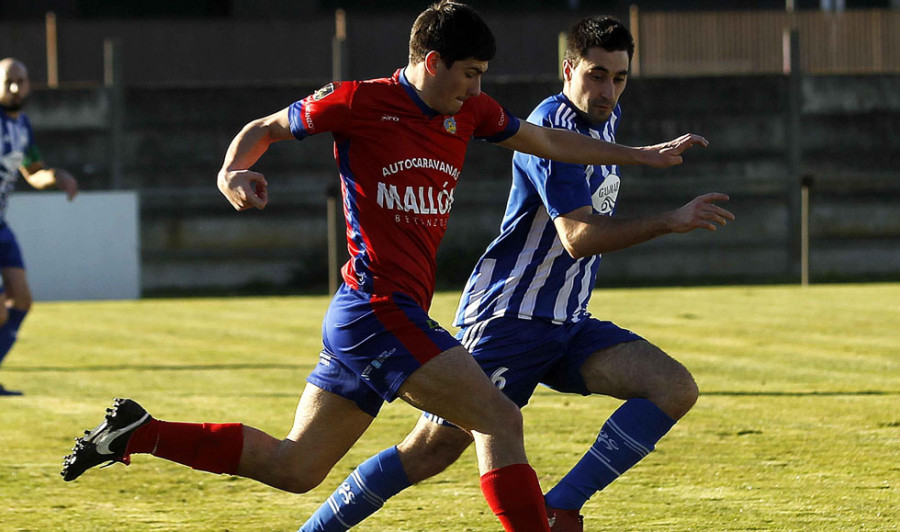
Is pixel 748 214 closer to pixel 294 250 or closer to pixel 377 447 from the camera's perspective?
pixel 294 250

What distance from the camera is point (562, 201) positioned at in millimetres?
4887

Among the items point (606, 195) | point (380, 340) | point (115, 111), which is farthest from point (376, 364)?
point (115, 111)

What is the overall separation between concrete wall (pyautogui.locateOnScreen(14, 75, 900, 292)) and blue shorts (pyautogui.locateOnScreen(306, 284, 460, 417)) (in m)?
15.2

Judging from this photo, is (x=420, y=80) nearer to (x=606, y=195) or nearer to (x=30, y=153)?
(x=606, y=195)

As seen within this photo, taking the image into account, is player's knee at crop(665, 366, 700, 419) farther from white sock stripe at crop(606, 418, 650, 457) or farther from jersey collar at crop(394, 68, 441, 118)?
jersey collar at crop(394, 68, 441, 118)

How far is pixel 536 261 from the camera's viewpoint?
16.9 ft

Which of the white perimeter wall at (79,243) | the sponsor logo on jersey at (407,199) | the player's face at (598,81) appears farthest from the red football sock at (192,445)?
the white perimeter wall at (79,243)

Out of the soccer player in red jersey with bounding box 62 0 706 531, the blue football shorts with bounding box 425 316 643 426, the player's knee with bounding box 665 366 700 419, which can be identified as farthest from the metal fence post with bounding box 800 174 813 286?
the soccer player in red jersey with bounding box 62 0 706 531

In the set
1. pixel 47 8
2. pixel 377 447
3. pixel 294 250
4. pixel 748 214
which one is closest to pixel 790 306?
pixel 748 214

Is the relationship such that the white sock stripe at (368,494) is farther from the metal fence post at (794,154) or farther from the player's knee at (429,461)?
the metal fence post at (794,154)

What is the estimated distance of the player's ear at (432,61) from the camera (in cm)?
438

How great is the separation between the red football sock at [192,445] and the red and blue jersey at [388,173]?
0.67 meters

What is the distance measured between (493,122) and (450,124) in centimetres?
19

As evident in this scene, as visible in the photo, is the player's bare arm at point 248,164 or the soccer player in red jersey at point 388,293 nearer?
the player's bare arm at point 248,164
